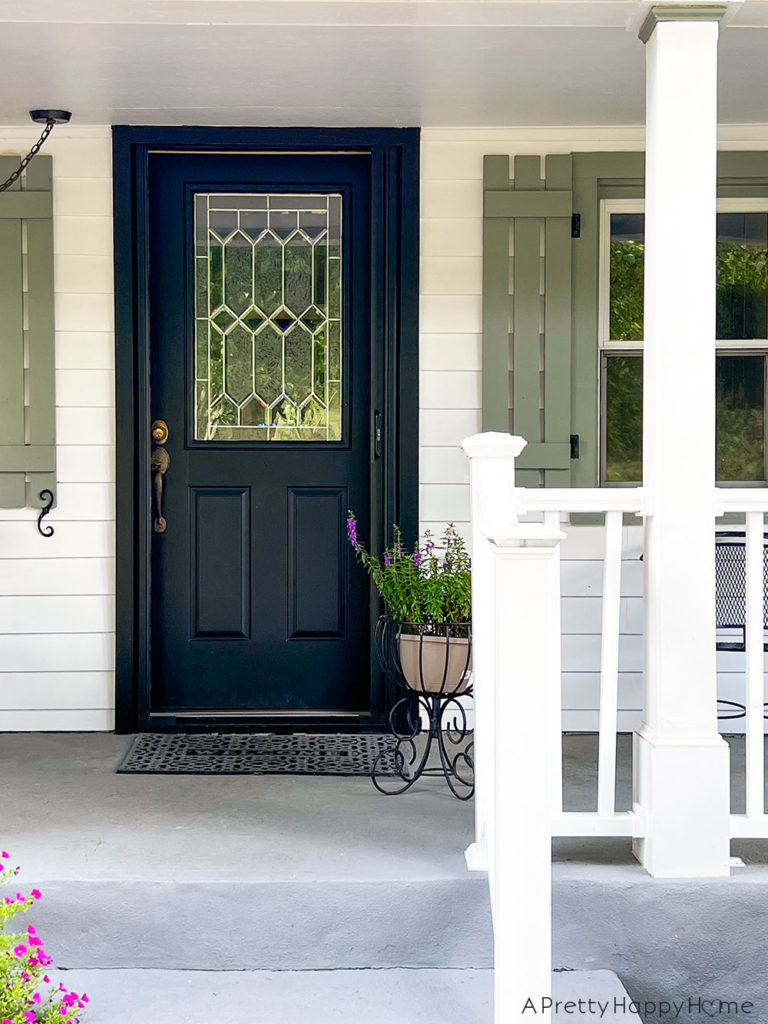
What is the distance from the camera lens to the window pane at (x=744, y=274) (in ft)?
14.0

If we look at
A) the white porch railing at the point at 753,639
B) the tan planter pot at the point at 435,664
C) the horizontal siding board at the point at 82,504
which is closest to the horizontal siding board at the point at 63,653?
the horizontal siding board at the point at 82,504

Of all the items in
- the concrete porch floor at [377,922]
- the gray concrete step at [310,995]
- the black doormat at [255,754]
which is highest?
the black doormat at [255,754]

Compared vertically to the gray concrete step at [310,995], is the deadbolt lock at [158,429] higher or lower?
higher

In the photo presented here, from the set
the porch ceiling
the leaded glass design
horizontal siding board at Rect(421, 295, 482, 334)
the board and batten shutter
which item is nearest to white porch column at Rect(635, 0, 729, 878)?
the porch ceiling

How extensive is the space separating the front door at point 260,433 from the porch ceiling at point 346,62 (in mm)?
311

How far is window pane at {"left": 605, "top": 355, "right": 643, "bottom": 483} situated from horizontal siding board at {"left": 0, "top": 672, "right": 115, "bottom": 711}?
204 cm

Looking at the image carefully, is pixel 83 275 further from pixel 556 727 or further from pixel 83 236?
pixel 556 727

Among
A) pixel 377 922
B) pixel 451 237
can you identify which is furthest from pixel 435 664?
pixel 451 237

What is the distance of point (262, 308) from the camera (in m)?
4.28

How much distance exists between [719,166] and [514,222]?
2.54 feet

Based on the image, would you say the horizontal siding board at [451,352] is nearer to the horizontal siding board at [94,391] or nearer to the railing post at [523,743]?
the horizontal siding board at [94,391]

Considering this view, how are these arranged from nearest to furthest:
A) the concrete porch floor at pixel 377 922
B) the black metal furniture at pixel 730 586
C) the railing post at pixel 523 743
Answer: the railing post at pixel 523 743 → the concrete porch floor at pixel 377 922 → the black metal furniture at pixel 730 586

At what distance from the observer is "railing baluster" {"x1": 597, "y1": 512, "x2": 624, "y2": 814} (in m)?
2.87

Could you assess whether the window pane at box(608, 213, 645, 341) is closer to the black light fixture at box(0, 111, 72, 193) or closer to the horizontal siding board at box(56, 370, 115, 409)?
the horizontal siding board at box(56, 370, 115, 409)
